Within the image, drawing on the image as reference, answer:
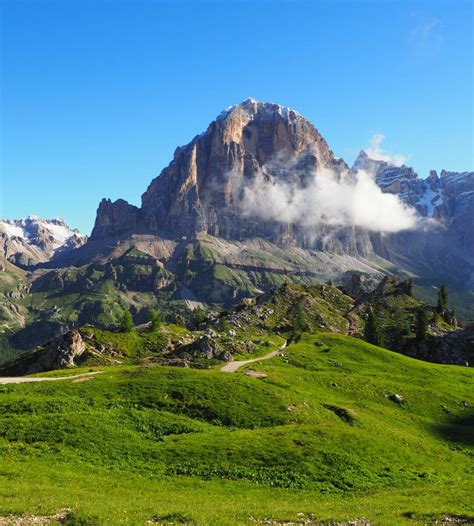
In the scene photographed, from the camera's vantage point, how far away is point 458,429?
6347 centimetres

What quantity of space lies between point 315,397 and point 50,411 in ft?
114

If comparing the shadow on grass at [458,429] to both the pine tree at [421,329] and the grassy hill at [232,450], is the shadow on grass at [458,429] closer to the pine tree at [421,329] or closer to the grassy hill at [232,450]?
the grassy hill at [232,450]

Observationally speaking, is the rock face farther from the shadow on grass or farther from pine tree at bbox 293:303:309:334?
the shadow on grass

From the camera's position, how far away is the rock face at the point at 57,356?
105938mm

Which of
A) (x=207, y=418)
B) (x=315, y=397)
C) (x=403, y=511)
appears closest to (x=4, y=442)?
(x=207, y=418)

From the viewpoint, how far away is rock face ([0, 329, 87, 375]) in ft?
348

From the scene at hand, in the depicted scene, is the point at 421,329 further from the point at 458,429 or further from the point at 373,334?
the point at 458,429

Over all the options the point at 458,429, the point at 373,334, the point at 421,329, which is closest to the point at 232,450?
Answer: the point at 458,429

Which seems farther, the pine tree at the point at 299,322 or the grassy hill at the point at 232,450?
the pine tree at the point at 299,322

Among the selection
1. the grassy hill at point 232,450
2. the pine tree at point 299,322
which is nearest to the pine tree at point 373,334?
the pine tree at point 299,322

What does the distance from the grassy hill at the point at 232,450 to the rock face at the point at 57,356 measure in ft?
140

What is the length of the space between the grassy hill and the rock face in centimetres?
4260

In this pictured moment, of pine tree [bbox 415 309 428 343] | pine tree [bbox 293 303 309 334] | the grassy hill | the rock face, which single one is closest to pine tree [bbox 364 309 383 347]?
pine tree [bbox 415 309 428 343]

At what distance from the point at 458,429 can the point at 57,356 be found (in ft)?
275
